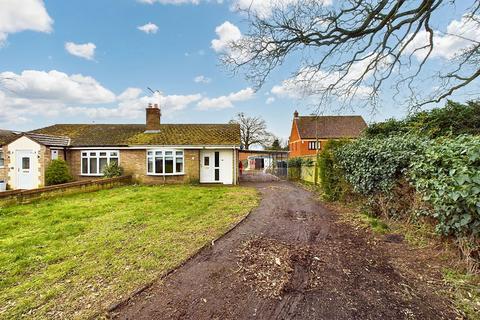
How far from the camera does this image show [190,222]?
6484mm

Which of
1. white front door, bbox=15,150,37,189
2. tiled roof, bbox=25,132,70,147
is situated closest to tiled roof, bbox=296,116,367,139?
tiled roof, bbox=25,132,70,147

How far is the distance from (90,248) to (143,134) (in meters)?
13.4

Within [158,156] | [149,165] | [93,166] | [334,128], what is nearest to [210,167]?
[158,156]

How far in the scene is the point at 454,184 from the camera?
10.9 feet

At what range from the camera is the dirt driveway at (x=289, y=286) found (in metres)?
2.75

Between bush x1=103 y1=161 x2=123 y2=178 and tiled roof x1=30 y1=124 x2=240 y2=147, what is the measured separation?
1.46m

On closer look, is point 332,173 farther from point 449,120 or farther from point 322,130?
point 322,130

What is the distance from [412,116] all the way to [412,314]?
8218mm

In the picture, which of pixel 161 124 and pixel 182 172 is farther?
pixel 161 124

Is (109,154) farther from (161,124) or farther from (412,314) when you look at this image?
(412,314)

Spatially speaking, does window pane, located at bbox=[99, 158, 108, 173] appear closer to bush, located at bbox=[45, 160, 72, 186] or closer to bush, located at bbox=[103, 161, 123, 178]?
bush, located at bbox=[103, 161, 123, 178]

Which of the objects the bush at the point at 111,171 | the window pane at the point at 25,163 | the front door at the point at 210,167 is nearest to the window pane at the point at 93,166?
the bush at the point at 111,171

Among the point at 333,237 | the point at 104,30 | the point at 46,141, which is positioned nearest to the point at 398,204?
the point at 333,237

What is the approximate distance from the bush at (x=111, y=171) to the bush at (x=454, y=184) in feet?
50.8
